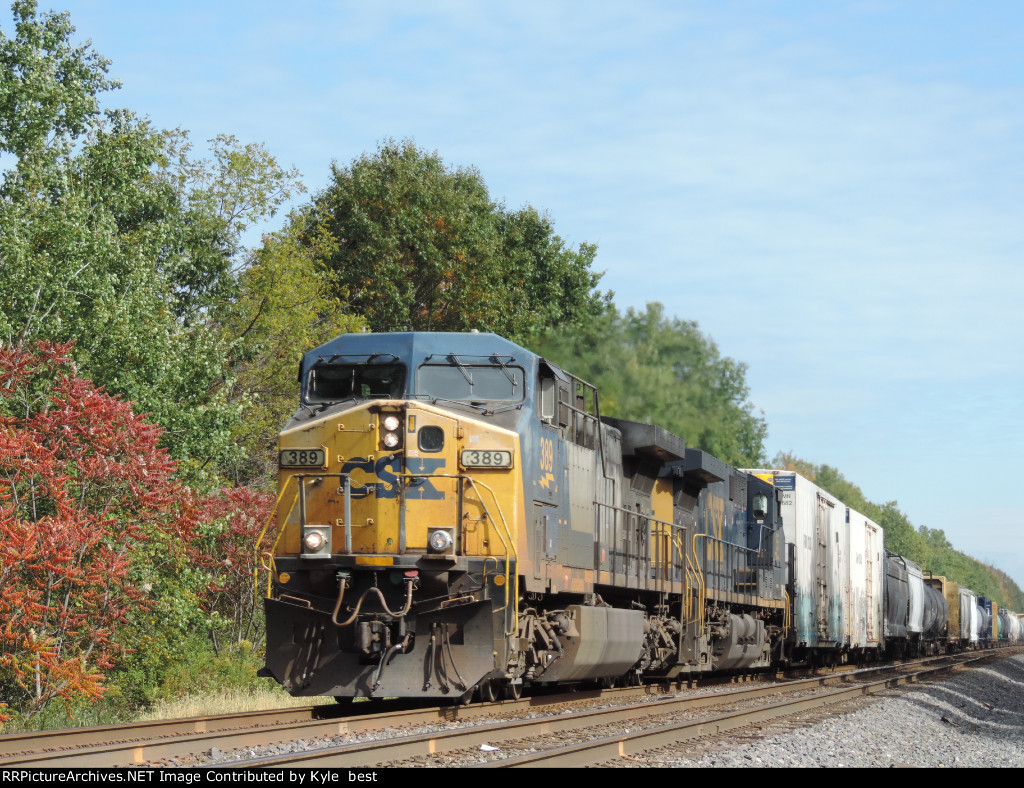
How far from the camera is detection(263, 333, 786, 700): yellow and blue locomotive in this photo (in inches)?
439

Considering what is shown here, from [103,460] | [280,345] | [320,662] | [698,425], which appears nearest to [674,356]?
[698,425]

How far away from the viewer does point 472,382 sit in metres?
12.2

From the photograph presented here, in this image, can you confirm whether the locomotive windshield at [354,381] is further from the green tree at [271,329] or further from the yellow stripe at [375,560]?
the green tree at [271,329]

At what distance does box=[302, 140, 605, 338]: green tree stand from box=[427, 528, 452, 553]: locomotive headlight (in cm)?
2338

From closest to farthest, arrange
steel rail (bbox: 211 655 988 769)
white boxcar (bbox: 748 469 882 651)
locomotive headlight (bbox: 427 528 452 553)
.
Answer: steel rail (bbox: 211 655 988 769), locomotive headlight (bbox: 427 528 452 553), white boxcar (bbox: 748 469 882 651)

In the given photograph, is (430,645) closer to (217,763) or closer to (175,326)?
(217,763)

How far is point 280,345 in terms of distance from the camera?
27.1 m

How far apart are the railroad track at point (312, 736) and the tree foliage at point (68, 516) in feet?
13.6

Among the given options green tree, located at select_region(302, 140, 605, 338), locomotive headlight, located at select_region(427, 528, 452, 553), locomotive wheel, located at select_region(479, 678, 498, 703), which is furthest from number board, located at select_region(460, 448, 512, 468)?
green tree, located at select_region(302, 140, 605, 338)

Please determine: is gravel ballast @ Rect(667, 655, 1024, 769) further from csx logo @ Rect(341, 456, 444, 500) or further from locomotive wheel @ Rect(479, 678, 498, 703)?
csx logo @ Rect(341, 456, 444, 500)

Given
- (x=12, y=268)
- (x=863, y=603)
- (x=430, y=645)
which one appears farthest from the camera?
(x=863, y=603)

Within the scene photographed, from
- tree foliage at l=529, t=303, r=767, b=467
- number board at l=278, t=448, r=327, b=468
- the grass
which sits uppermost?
tree foliage at l=529, t=303, r=767, b=467
